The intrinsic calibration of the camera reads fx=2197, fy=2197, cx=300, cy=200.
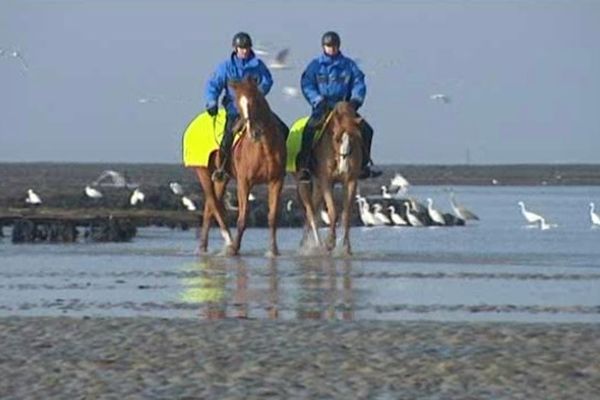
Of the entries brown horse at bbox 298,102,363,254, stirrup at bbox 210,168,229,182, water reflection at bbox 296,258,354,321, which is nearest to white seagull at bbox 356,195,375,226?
stirrup at bbox 210,168,229,182

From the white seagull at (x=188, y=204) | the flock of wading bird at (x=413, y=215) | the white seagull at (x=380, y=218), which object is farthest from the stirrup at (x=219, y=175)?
the white seagull at (x=188, y=204)

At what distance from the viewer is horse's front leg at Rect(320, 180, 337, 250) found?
82.1 ft

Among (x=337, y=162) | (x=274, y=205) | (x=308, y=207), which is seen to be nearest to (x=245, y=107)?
(x=337, y=162)

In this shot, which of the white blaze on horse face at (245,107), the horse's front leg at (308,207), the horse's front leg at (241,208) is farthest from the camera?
the horse's front leg at (308,207)

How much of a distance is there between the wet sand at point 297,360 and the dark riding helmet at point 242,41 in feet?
33.5

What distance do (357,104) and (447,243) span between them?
170 inches

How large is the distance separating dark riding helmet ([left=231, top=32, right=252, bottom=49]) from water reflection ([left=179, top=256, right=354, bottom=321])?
8.70ft

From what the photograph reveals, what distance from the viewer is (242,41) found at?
24.9m

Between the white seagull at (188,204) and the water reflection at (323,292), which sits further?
the white seagull at (188,204)

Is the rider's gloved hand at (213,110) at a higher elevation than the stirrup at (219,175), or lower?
higher

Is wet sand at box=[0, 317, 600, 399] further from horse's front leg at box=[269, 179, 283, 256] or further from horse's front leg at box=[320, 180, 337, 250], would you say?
horse's front leg at box=[320, 180, 337, 250]

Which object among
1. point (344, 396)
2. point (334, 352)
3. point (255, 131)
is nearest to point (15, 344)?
point (334, 352)

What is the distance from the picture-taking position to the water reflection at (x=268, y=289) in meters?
16.4

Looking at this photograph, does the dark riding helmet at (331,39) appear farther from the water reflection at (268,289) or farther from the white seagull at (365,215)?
the white seagull at (365,215)
